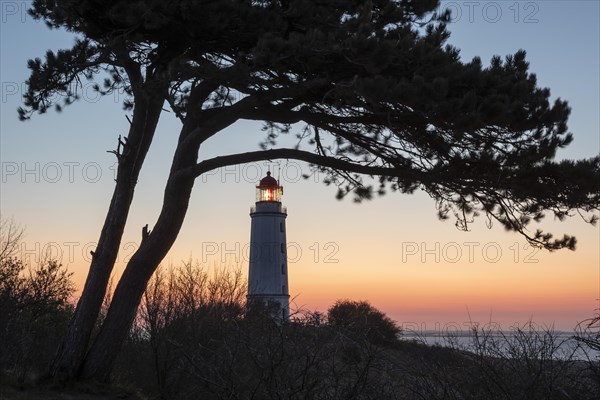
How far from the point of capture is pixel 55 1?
31.6 ft

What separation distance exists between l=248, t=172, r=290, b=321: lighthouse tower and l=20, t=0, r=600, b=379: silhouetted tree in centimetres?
2102

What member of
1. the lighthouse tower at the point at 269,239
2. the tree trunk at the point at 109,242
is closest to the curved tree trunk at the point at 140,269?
the tree trunk at the point at 109,242

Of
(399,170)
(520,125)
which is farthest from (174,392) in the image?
(520,125)

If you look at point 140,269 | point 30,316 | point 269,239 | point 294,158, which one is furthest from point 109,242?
point 269,239

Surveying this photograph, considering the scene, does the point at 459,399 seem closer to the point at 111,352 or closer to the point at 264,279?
the point at 111,352

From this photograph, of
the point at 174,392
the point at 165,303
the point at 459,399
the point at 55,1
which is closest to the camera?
the point at 459,399

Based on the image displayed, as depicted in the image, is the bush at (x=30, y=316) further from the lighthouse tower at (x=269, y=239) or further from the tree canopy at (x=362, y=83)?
the lighthouse tower at (x=269, y=239)

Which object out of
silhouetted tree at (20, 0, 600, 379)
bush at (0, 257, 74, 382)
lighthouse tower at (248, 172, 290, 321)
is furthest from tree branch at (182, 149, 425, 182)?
lighthouse tower at (248, 172, 290, 321)

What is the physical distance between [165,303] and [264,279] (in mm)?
18398

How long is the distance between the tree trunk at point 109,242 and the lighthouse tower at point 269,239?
21.3 meters

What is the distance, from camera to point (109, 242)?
33.4 ft

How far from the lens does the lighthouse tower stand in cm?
3222

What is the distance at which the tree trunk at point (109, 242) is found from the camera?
31.5ft

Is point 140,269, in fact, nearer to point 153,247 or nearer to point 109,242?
point 153,247
